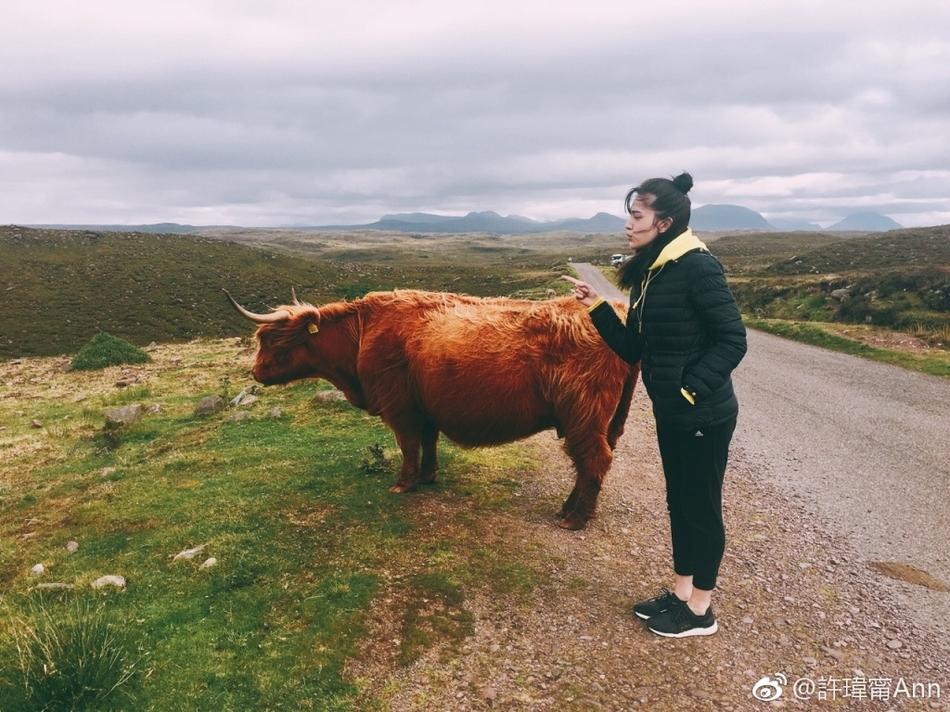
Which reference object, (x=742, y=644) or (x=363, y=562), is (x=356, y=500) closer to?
(x=363, y=562)

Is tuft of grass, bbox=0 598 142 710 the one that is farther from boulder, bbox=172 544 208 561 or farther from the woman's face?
the woman's face

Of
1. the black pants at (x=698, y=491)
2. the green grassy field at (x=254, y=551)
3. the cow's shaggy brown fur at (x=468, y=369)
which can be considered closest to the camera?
the green grassy field at (x=254, y=551)

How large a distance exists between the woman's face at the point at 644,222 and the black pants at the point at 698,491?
136 cm

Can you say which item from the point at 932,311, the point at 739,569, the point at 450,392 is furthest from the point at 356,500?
the point at 932,311

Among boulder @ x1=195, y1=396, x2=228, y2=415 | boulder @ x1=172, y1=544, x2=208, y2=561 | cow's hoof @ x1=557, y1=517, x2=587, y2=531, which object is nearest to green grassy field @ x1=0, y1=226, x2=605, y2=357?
boulder @ x1=195, y1=396, x2=228, y2=415

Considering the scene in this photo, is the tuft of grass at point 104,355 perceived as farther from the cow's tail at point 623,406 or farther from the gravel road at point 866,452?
the gravel road at point 866,452

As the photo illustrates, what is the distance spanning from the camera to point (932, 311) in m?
20.8

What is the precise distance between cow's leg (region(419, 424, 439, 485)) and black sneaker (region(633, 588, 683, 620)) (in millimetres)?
3052

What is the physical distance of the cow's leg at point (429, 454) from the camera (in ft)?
21.9

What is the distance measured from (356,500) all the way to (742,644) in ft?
13.3

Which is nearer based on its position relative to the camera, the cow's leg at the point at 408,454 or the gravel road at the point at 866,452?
the gravel road at the point at 866,452

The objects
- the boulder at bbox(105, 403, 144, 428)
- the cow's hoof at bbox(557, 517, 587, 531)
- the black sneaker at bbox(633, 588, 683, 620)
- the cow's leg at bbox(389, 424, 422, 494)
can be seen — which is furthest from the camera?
the boulder at bbox(105, 403, 144, 428)

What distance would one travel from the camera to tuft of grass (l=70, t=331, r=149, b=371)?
18.6 meters

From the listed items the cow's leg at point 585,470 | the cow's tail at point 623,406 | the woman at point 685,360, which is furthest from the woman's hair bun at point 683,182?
the cow's leg at point 585,470
